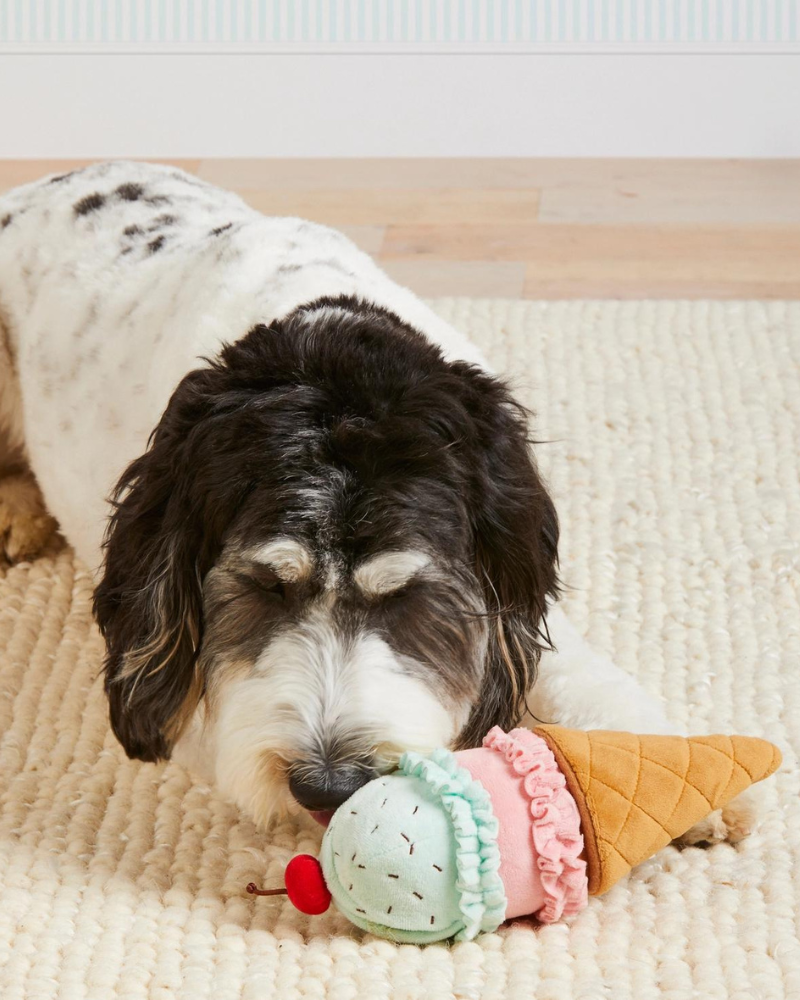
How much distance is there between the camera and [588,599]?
2650 mm

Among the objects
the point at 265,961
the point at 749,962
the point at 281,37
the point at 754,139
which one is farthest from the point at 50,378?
the point at 754,139

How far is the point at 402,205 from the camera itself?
15.7 feet

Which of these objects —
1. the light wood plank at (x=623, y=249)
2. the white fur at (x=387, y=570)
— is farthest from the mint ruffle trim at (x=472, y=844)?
the light wood plank at (x=623, y=249)

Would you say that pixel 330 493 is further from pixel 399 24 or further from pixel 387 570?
pixel 399 24

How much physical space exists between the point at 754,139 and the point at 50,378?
328cm

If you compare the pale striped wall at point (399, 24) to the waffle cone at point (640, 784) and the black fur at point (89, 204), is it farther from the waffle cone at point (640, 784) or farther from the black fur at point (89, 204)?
the waffle cone at point (640, 784)

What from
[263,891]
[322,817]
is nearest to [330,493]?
[322,817]

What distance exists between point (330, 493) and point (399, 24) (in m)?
3.69

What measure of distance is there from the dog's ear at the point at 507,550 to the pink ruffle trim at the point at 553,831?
7.7 inches

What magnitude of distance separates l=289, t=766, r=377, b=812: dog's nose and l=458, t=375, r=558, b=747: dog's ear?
0.90 feet

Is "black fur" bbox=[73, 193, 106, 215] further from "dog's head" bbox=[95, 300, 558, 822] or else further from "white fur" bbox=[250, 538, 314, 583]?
"white fur" bbox=[250, 538, 314, 583]

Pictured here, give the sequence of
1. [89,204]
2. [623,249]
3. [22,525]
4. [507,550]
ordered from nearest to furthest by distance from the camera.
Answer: [507,550] → [89,204] → [22,525] → [623,249]

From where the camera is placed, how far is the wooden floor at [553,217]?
4.15 meters

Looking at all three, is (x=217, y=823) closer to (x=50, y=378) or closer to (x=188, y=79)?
(x=50, y=378)
